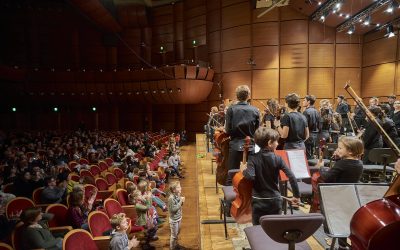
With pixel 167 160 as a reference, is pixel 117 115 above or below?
above

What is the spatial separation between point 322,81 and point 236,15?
15.4 feet

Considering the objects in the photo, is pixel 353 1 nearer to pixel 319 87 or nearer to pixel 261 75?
pixel 319 87

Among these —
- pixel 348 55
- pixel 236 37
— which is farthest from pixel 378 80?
pixel 236 37

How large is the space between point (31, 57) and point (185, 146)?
11.1 m

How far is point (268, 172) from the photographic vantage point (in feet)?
7.60

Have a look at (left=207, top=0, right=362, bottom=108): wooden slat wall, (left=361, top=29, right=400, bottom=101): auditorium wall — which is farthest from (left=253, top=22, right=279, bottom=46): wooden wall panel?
(left=361, top=29, right=400, bottom=101): auditorium wall

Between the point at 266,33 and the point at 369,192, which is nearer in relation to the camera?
the point at 369,192

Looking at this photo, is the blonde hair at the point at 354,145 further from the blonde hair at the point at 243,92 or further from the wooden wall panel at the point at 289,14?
the wooden wall panel at the point at 289,14

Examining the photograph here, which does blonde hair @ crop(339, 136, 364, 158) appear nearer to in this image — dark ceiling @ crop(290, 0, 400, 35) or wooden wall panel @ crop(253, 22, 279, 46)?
dark ceiling @ crop(290, 0, 400, 35)

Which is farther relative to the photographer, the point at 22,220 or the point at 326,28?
the point at 326,28

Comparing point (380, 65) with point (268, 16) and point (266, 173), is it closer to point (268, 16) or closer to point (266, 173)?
point (268, 16)

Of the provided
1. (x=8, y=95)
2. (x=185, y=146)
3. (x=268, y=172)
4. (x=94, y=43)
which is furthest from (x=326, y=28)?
(x=8, y=95)

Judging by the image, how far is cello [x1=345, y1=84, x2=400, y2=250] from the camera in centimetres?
145

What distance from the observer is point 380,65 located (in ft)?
36.4
